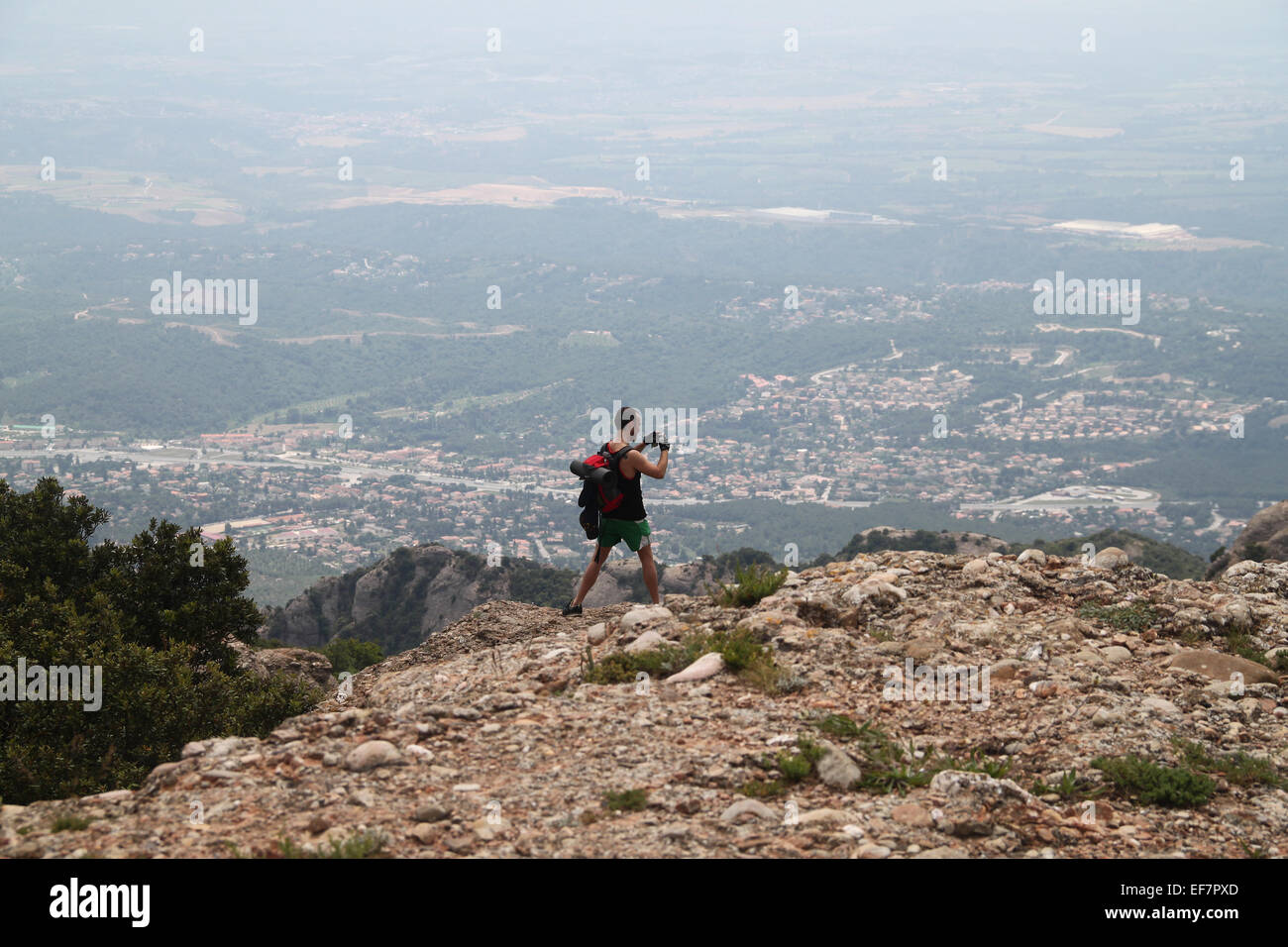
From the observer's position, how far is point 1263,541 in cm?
2498

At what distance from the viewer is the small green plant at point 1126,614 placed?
10.4 metres

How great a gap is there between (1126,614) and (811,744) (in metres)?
4.44

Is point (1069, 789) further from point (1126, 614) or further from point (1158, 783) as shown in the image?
point (1126, 614)

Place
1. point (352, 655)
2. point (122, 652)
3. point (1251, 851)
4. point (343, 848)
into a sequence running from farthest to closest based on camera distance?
point (352, 655) → point (122, 652) → point (1251, 851) → point (343, 848)

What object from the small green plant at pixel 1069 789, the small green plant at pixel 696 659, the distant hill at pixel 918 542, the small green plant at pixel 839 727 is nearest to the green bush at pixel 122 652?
the small green plant at pixel 696 659

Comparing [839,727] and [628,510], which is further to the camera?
[628,510]

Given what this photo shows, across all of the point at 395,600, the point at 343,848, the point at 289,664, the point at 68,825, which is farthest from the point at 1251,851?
the point at 395,600

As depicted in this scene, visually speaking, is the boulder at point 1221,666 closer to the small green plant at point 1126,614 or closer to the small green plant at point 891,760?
the small green plant at point 1126,614

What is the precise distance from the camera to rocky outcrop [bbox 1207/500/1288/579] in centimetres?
2383

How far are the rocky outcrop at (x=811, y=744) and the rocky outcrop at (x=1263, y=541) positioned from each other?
47.0 ft

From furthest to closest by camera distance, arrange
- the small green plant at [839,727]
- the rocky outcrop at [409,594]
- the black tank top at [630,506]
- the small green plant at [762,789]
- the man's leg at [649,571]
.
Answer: the rocky outcrop at [409,594]
the man's leg at [649,571]
the black tank top at [630,506]
the small green plant at [839,727]
the small green plant at [762,789]

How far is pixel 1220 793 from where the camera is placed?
7.45 m
